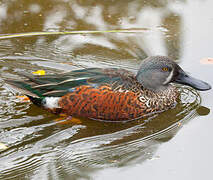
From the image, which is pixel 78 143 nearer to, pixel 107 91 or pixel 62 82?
pixel 107 91

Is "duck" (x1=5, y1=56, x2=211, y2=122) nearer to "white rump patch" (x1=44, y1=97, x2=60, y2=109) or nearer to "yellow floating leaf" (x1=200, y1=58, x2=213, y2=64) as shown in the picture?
"white rump patch" (x1=44, y1=97, x2=60, y2=109)

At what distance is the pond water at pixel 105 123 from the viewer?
4.59 meters

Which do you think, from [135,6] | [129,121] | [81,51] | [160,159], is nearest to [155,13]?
[135,6]

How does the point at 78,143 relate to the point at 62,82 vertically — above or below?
below

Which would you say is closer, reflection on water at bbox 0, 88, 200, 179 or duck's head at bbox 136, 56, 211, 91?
reflection on water at bbox 0, 88, 200, 179

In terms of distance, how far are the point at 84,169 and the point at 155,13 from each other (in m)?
4.81

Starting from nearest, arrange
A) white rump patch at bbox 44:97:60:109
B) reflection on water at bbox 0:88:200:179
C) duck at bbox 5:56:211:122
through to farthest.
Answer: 1. reflection on water at bbox 0:88:200:179
2. duck at bbox 5:56:211:122
3. white rump patch at bbox 44:97:60:109

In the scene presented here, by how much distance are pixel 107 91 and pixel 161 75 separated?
0.93m

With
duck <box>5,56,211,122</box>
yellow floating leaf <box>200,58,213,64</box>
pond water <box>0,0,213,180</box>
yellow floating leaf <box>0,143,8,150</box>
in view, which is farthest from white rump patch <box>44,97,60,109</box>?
yellow floating leaf <box>200,58,213,64</box>

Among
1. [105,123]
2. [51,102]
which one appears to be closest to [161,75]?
[105,123]

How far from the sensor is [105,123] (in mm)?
5566

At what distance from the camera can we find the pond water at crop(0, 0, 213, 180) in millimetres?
4594

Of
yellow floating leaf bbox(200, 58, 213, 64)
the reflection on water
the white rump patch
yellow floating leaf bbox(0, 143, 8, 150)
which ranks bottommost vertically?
the reflection on water

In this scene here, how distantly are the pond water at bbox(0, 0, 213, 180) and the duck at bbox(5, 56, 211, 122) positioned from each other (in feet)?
0.49
